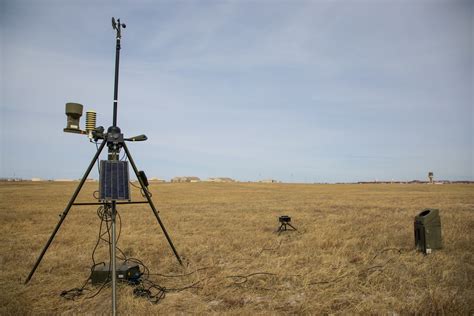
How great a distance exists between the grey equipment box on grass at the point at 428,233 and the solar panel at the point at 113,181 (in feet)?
25.0

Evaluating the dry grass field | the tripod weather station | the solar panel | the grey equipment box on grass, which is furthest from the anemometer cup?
the grey equipment box on grass

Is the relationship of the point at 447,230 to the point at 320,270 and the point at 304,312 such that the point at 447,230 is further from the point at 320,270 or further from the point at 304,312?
the point at 304,312

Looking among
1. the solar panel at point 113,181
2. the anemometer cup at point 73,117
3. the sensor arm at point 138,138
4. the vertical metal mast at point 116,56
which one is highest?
the vertical metal mast at point 116,56

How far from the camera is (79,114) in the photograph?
5344mm

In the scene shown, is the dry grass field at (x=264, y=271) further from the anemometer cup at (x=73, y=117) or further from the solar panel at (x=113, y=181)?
the anemometer cup at (x=73, y=117)

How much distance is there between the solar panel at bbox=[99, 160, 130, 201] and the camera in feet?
16.5

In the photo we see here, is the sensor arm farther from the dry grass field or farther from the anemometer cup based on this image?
the dry grass field

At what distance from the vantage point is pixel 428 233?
27.2ft

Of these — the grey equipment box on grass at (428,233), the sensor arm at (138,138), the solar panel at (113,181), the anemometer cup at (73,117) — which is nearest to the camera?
the solar panel at (113,181)

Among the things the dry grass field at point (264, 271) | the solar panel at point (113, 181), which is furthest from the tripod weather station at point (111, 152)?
the dry grass field at point (264, 271)

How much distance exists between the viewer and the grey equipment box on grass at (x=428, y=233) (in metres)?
8.27

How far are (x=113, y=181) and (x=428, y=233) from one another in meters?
7.96

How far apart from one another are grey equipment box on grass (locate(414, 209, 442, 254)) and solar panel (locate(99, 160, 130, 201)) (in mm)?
7607

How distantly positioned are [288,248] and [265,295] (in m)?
3.65
